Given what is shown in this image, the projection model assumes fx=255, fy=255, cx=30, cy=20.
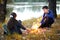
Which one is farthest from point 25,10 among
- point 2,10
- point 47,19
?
point 47,19

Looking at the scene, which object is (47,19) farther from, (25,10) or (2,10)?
(25,10)

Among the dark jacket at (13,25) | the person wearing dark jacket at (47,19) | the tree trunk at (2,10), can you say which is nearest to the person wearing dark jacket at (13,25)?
the dark jacket at (13,25)

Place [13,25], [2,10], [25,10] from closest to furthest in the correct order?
[13,25] < [2,10] < [25,10]

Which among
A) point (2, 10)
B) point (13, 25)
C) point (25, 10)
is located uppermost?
point (2, 10)

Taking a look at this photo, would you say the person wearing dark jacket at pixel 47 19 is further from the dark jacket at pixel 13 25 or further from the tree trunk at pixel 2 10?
the tree trunk at pixel 2 10

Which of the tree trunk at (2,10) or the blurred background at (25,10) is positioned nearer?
the tree trunk at (2,10)

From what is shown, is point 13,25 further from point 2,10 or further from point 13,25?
point 2,10

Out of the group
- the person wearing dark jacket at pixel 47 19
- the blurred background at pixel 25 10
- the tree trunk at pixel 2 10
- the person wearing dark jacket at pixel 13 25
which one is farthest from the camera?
the blurred background at pixel 25 10

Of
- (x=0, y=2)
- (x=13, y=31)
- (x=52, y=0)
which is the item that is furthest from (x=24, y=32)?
(x=52, y=0)

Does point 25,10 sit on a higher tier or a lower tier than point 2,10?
lower

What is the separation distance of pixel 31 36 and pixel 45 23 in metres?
1.29

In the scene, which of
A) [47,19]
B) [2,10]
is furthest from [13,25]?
[2,10]

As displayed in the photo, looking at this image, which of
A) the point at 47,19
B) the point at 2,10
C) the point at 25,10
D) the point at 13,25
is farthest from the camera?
the point at 25,10

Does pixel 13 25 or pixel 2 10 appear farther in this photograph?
pixel 2 10
